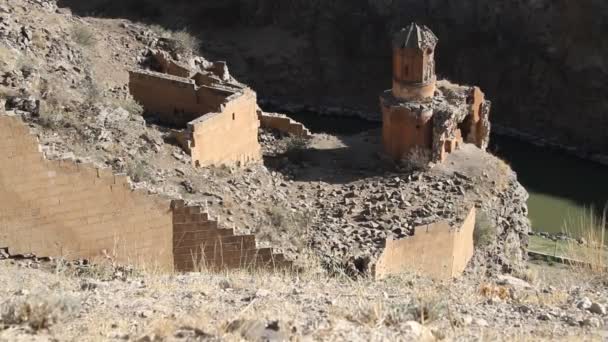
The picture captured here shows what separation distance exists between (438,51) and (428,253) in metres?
22.1

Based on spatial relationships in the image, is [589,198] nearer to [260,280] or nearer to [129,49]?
[129,49]

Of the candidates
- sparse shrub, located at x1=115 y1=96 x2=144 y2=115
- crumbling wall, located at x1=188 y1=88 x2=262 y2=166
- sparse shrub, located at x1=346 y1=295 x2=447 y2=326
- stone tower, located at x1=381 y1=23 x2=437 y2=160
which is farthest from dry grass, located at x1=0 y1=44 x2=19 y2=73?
sparse shrub, located at x1=346 y1=295 x2=447 y2=326

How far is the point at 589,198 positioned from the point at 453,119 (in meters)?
7.74

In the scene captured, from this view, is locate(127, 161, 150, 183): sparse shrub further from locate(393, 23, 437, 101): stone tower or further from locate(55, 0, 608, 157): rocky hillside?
locate(55, 0, 608, 157): rocky hillside

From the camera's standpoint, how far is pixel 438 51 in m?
37.6

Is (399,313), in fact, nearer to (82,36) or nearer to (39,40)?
(39,40)

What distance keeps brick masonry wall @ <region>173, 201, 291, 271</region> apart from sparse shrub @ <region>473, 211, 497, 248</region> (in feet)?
26.2

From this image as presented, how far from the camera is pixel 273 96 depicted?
3675 centimetres

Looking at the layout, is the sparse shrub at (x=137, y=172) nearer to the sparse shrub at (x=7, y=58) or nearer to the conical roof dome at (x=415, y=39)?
the sparse shrub at (x=7, y=58)

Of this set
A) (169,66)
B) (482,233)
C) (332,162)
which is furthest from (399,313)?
(169,66)

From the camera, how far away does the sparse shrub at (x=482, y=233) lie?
1962 cm

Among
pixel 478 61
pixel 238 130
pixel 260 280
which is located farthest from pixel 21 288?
pixel 478 61

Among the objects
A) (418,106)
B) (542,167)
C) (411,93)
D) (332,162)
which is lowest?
(332,162)

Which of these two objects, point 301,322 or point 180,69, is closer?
point 301,322
